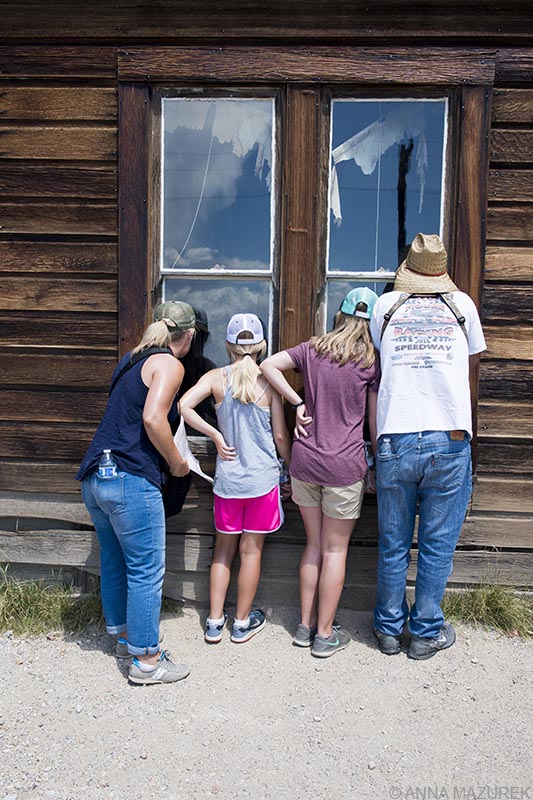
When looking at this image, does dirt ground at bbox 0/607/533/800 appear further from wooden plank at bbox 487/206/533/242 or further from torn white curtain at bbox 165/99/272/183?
torn white curtain at bbox 165/99/272/183

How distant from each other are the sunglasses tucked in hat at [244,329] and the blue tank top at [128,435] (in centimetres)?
56

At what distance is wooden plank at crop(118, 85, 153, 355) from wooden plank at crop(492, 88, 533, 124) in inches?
70.9

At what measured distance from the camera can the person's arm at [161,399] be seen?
9.94ft

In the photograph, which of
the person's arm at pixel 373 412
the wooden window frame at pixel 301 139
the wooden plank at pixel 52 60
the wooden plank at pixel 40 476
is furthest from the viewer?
the wooden plank at pixel 40 476

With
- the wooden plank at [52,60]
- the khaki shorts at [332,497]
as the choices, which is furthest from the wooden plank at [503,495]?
the wooden plank at [52,60]

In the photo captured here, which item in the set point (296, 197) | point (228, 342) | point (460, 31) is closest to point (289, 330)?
point (228, 342)

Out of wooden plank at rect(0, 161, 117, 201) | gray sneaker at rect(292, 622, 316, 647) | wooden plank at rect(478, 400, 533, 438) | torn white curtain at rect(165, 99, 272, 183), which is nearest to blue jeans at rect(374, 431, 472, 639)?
gray sneaker at rect(292, 622, 316, 647)

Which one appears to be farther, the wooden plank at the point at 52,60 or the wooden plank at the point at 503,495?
the wooden plank at the point at 503,495

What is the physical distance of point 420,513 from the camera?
3.40 metres

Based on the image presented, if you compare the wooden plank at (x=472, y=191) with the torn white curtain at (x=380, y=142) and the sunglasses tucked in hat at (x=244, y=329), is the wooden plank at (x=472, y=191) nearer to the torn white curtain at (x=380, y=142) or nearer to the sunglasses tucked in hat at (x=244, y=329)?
the torn white curtain at (x=380, y=142)

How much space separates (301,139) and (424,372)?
4.61ft

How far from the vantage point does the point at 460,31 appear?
3.54 metres

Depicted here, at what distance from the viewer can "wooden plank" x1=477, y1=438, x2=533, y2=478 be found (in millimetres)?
3760

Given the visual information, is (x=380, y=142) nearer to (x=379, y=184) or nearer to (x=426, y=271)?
(x=379, y=184)
